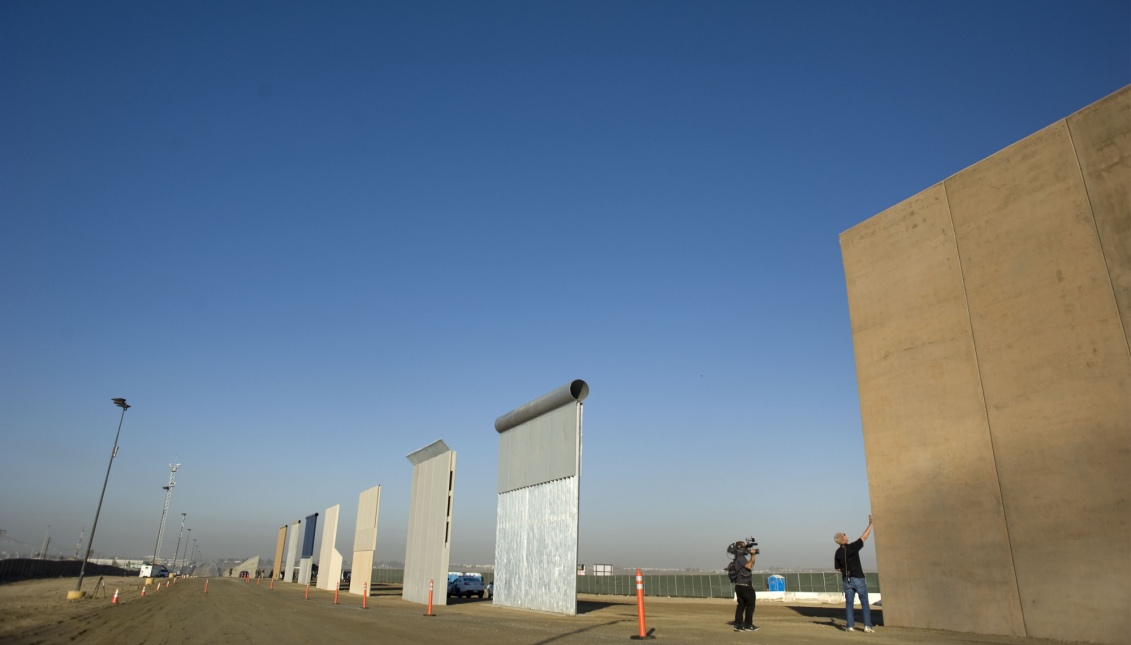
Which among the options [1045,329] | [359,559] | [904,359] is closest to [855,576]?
[904,359]

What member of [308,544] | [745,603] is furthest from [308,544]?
[745,603]

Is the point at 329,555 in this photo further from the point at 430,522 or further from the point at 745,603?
the point at 745,603

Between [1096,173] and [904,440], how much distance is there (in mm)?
4927

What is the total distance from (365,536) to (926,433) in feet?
105

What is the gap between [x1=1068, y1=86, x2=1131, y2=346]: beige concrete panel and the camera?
28.5ft

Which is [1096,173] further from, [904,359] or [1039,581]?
A: [1039,581]

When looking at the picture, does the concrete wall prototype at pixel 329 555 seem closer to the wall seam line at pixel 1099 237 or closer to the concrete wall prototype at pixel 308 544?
the concrete wall prototype at pixel 308 544

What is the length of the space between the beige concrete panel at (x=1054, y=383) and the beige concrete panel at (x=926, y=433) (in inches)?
13.4

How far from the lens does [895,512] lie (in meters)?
11.5

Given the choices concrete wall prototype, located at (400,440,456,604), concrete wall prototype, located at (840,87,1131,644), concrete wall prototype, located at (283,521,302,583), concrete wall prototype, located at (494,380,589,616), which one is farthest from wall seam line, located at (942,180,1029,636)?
concrete wall prototype, located at (283,521,302,583)

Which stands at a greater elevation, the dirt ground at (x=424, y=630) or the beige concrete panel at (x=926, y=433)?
the beige concrete panel at (x=926, y=433)

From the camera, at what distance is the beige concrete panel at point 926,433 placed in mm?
9961

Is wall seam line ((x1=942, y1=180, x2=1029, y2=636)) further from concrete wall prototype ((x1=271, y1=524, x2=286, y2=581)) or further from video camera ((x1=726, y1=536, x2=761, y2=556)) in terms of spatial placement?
concrete wall prototype ((x1=271, y1=524, x2=286, y2=581))

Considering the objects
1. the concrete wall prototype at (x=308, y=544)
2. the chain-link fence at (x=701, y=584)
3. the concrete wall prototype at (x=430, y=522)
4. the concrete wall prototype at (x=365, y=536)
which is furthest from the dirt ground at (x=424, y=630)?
the concrete wall prototype at (x=308, y=544)
